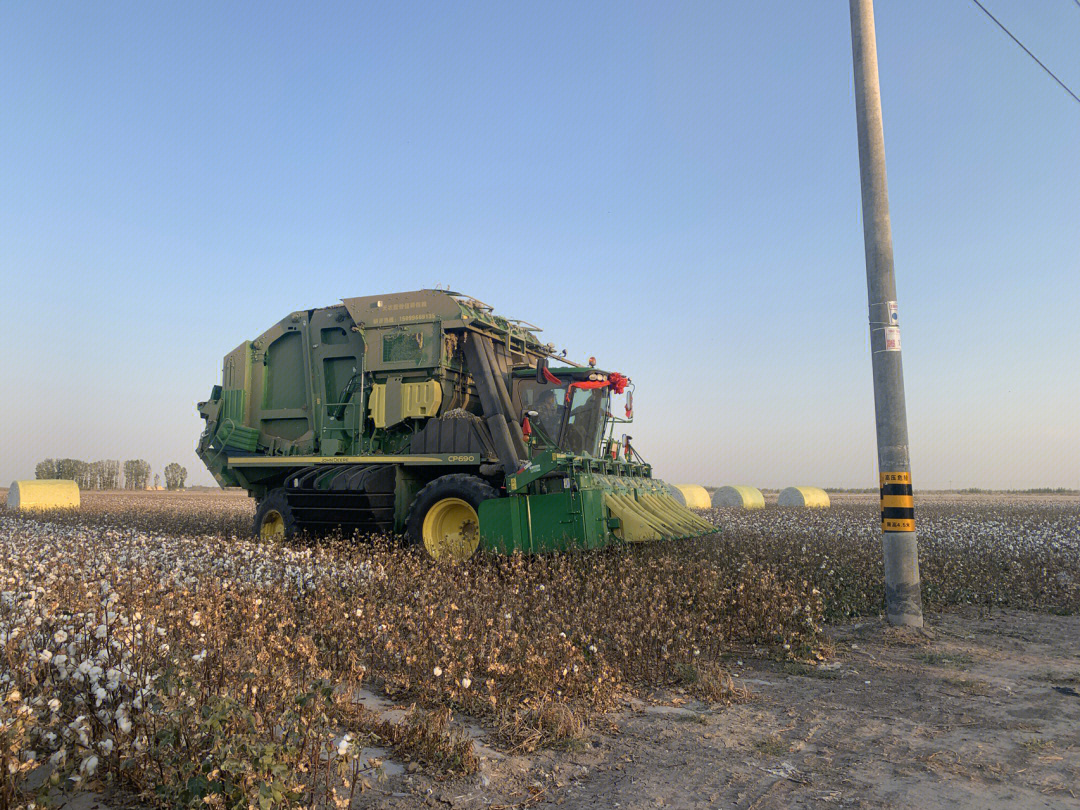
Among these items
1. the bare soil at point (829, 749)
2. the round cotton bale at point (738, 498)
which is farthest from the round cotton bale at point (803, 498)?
the bare soil at point (829, 749)

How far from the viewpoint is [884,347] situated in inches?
275

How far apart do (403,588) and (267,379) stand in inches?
286

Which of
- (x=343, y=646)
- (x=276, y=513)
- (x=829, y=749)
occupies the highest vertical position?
(x=276, y=513)

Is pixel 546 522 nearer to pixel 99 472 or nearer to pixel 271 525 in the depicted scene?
pixel 271 525

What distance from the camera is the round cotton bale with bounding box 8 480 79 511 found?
77.8ft

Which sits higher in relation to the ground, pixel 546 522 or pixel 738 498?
pixel 546 522

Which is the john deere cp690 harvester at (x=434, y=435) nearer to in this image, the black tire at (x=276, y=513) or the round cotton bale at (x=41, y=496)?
the black tire at (x=276, y=513)

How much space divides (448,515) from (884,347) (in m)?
5.42

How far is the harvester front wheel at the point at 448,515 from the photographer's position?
9.06 metres

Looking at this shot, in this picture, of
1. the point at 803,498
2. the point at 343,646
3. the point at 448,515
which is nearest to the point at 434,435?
the point at 448,515

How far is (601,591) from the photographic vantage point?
6246 millimetres

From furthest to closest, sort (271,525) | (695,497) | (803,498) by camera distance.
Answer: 1. (803,498)
2. (695,497)
3. (271,525)

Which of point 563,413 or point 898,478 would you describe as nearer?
point 898,478

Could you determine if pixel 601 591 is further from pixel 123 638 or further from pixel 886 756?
pixel 123 638
